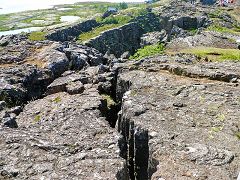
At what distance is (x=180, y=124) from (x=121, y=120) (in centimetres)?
501

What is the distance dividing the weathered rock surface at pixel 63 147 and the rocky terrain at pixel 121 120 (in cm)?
5

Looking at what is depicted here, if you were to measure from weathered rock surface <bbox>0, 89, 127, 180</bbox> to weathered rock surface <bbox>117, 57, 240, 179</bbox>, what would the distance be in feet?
6.57

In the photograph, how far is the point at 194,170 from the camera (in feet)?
64.0

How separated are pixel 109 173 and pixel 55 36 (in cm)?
11271

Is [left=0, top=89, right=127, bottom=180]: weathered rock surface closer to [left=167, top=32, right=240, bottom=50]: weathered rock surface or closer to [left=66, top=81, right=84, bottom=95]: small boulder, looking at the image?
[left=66, top=81, right=84, bottom=95]: small boulder

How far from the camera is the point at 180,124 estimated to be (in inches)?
958

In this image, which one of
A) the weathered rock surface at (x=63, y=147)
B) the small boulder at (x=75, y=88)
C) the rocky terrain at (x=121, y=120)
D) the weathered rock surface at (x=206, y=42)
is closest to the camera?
the weathered rock surface at (x=63, y=147)

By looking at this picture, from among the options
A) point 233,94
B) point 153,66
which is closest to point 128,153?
point 233,94

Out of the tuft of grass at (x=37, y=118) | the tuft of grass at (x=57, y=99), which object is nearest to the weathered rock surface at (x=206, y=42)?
the tuft of grass at (x=57, y=99)

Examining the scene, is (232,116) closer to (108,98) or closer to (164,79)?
(164,79)

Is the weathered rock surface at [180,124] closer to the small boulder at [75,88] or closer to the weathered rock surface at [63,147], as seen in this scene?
the weathered rock surface at [63,147]

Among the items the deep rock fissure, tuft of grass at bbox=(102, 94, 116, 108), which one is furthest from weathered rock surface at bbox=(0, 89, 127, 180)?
tuft of grass at bbox=(102, 94, 116, 108)

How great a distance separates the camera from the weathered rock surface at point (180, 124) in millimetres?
20094

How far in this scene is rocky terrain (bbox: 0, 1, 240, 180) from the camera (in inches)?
A: 789
